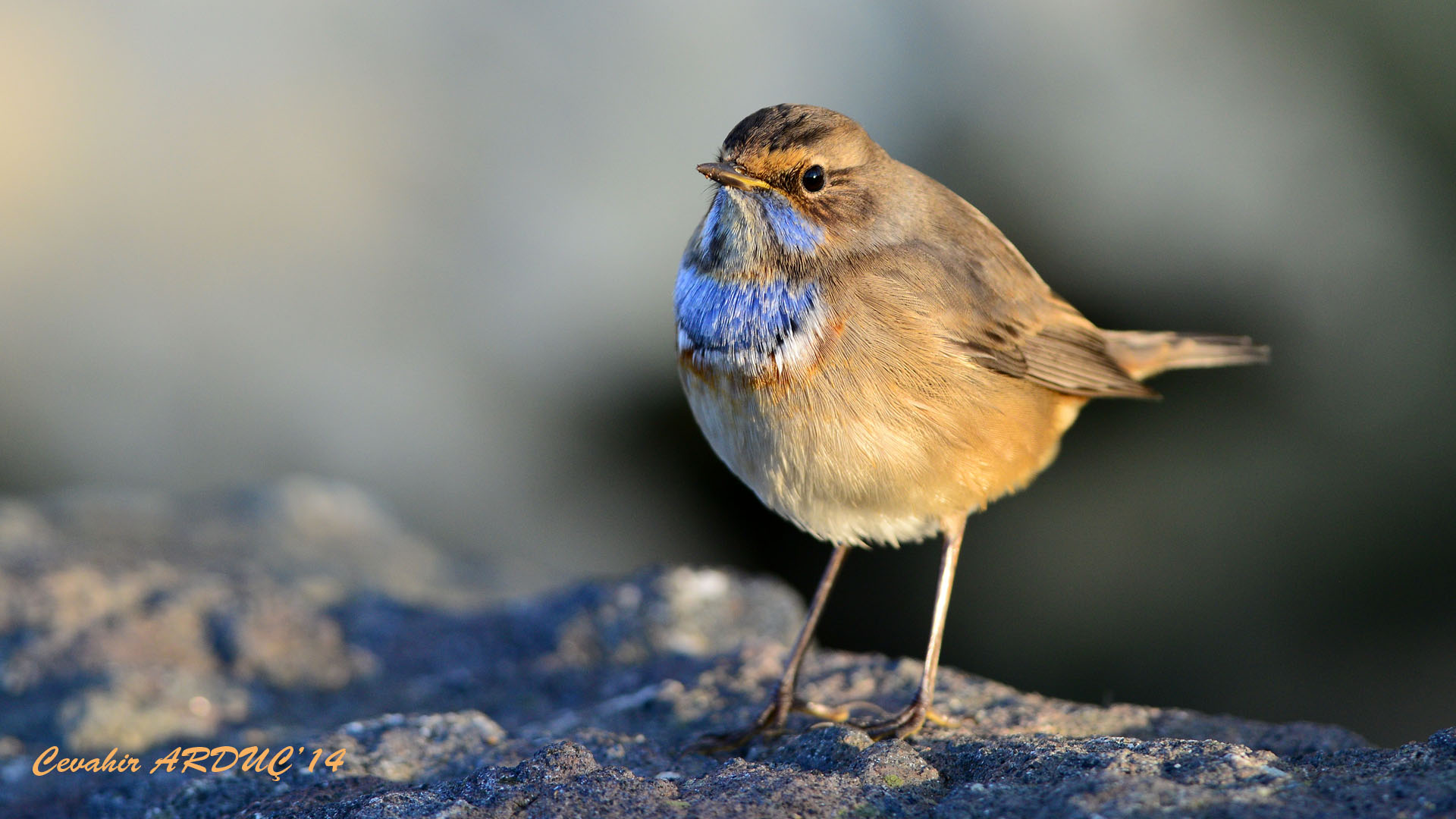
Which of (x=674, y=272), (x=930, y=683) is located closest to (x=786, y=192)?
(x=930, y=683)

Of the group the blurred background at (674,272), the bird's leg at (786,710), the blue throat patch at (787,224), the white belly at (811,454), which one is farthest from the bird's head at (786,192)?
the blurred background at (674,272)

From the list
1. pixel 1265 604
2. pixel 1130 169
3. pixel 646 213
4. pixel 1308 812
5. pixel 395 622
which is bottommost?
pixel 1308 812

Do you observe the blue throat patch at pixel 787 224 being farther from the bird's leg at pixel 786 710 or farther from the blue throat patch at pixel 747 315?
the bird's leg at pixel 786 710

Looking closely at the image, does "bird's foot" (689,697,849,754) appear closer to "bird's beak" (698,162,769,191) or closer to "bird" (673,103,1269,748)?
"bird" (673,103,1269,748)

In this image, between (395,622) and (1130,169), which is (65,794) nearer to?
(395,622)

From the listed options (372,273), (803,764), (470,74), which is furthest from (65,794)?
(470,74)
